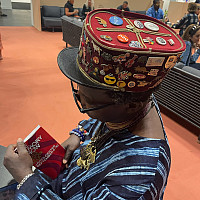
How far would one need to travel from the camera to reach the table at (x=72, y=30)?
15.4 feet

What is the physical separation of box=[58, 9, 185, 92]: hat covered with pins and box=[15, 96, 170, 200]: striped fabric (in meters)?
0.22

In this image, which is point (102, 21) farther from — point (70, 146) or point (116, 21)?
point (70, 146)

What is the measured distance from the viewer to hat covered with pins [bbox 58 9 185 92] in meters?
0.66

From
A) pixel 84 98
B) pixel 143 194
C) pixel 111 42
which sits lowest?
pixel 143 194

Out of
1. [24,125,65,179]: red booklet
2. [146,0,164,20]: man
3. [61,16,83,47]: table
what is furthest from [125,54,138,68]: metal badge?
[146,0,164,20]: man

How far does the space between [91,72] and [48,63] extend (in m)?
3.99

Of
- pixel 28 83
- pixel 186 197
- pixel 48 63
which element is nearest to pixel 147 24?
pixel 186 197

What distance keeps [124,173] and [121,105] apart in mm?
246

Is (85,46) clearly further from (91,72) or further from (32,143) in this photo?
(32,143)

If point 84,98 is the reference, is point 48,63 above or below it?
below

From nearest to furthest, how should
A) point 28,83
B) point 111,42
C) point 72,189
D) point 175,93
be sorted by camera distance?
point 111,42 → point 72,189 → point 175,93 → point 28,83

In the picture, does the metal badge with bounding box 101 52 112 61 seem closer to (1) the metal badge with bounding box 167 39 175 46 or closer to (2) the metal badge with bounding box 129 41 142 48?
(2) the metal badge with bounding box 129 41 142 48

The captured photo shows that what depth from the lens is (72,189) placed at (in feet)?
3.34

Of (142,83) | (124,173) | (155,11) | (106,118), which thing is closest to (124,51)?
(142,83)
